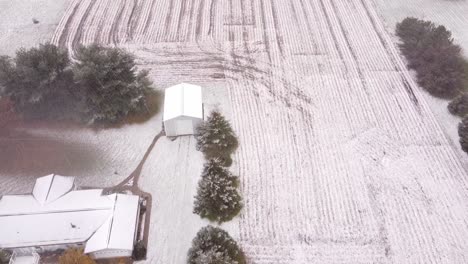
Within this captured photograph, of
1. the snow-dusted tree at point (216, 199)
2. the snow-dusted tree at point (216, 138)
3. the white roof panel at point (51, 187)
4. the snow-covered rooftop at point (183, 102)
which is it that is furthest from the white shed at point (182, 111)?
the white roof panel at point (51, 187)

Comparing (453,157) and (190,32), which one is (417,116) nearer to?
(453,157)

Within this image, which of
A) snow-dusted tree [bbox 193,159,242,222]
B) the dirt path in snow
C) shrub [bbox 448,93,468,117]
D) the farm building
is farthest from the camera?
shrub [bbox 448,93,468,117]

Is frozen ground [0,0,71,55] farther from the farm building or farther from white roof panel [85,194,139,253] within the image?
white roof panel [85,194,139,253]

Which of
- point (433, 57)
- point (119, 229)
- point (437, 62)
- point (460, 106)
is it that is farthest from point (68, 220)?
point (433, 57)

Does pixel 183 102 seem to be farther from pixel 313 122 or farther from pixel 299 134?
pixel 313 122

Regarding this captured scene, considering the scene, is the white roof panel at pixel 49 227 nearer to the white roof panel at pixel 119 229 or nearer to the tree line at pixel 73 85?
the white roof panel at pixel 119 229

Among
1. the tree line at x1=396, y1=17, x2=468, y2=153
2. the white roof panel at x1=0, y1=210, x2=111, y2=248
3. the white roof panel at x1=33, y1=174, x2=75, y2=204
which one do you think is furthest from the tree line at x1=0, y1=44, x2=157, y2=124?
the tree line at x1=396, y1=17, x2=468, y2=153
